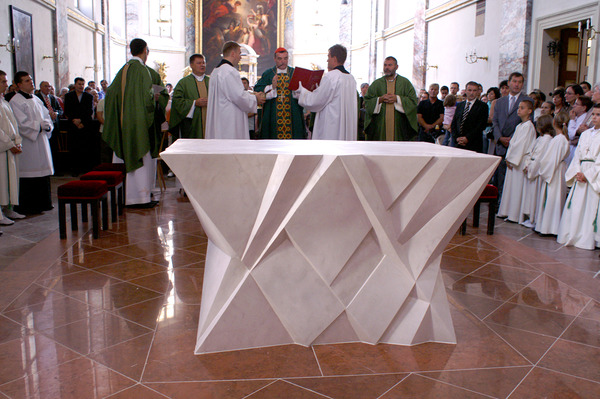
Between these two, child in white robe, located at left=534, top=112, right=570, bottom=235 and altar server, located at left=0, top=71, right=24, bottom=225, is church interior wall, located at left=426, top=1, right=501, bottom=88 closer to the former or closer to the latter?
child in white robe, located at left=534, top=112, right=570, bottom=235

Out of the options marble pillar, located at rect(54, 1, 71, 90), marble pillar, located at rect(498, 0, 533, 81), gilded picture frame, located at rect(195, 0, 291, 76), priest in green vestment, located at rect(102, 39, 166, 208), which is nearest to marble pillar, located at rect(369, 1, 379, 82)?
gilded picture frame, located at rect(195, 0, 291, 76)

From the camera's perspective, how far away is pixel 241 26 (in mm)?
20531

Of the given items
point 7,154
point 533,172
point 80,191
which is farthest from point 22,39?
point 533,172

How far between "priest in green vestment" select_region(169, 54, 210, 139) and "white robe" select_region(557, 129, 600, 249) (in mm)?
4126

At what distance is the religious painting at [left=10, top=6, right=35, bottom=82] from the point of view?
9.18 meters

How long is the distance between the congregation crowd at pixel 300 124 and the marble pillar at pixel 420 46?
6.87 meters

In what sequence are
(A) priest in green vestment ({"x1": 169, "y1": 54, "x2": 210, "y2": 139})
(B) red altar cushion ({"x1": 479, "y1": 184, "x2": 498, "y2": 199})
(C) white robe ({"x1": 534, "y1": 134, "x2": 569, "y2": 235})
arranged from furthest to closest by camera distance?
(A) priest in green vestment ({"x1": 169, "y1": 54, "x2": 210, "y2": 139}) → (C) white robe ({"x1": 534, "y1": 134, "x2": 569, "y2": 235}) → (B) red altar cushion ({"x1": 479, "y1": 184, "x2": 498, "y2": 199})

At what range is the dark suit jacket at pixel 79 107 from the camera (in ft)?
29.2

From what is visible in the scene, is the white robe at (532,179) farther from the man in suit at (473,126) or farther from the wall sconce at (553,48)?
the wall sconce at (553,48)

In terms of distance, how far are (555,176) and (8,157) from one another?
535cm

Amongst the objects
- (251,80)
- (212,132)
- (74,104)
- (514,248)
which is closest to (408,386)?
(514,248)

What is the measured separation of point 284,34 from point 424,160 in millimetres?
19470

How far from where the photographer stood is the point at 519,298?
3283 millimetres

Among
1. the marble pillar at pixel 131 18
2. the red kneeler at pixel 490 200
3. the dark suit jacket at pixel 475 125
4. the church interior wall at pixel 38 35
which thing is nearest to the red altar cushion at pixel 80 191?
the red kneeler at pixel 490 200
